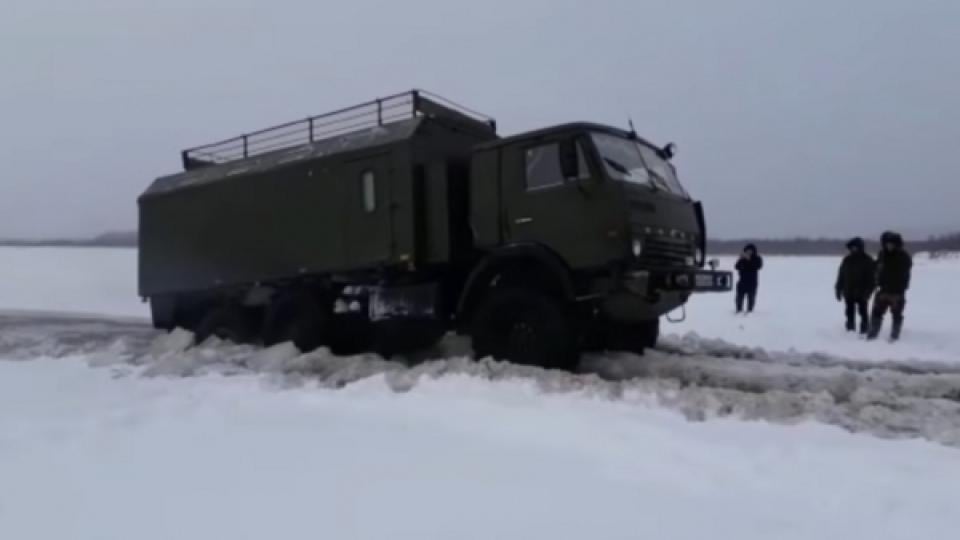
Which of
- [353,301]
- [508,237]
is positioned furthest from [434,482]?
[353,301]

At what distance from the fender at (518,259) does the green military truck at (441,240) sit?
0.07 ft

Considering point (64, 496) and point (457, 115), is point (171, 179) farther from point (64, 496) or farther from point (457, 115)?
point (64, 496)

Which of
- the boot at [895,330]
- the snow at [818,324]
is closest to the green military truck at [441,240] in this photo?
the snow at [818,324]

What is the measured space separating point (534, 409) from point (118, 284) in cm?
2933

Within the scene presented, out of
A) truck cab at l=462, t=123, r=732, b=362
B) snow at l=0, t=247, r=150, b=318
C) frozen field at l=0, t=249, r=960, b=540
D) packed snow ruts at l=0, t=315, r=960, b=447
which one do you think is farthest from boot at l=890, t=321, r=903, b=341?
snow at l=0, t=247, r=150, b=318

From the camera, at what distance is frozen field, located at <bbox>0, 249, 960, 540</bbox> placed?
3.81 m

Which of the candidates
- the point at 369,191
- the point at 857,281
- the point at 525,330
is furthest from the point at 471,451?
the point at 857,281

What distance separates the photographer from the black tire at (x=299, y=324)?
34.6 feet

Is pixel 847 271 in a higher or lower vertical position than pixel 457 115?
lower

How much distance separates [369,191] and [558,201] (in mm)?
2643

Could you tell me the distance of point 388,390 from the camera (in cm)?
Result: 717

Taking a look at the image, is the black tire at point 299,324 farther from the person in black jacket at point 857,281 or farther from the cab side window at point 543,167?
the person in black jacket at point 857,281

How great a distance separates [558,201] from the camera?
336 inches

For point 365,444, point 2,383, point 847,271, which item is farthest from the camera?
point 847,271
